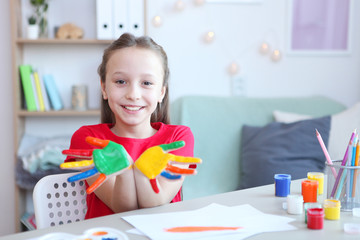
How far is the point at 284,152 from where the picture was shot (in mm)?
2232

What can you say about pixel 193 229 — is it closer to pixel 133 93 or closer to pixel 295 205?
pixel 295 205

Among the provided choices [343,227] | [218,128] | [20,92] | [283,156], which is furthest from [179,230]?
[20,92]

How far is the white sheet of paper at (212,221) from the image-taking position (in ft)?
2.90

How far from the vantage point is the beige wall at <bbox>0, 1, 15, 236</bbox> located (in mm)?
2605

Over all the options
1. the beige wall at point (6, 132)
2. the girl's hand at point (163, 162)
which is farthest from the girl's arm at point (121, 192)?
the beige wall at point (6, 132)

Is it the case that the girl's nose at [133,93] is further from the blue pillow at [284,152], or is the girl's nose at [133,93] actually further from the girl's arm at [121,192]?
the blue pillow at [284,152]

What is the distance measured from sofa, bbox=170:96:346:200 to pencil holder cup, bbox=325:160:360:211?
1269 mm

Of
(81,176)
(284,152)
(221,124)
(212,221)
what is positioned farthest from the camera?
(221,124)

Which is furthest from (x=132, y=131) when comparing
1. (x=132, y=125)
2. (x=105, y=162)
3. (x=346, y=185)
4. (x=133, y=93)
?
(x=346, y=185)

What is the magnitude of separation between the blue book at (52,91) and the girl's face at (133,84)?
1357 mm

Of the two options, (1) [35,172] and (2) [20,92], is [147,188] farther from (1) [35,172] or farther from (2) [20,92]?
(2) [20,92]

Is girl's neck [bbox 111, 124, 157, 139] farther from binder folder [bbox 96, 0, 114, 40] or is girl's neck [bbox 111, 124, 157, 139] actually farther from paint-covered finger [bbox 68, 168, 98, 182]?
binder folder [bbox 96, 0, 114, 40]

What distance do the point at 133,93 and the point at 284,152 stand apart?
1258 millimetres

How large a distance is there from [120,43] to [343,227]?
0.76m
